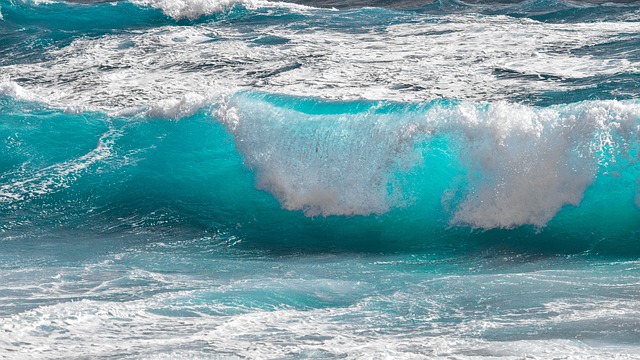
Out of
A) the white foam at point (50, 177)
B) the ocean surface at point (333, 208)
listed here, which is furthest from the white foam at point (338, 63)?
the white foam at point (50, 177)

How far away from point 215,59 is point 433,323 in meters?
8.87

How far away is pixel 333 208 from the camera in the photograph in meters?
7.25

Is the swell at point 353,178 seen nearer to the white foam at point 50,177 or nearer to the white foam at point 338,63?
the white foam at point 50,177

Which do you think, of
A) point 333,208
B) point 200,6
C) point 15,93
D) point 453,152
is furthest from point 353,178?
point 200,6

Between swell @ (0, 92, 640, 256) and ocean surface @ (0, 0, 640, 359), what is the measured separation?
19 millimetres

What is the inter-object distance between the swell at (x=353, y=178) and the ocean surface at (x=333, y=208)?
0.06 ft

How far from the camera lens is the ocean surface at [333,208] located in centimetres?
452

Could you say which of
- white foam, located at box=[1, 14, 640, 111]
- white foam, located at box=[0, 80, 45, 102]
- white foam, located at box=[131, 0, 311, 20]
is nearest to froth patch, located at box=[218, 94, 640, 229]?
white foam, located at box=[1, 14, 640, 111]

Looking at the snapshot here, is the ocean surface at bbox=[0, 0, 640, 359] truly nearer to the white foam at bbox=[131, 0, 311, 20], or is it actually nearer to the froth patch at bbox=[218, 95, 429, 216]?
the froth patch at bbox=[218, 95, 429, 216]

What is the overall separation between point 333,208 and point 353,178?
0.29 m

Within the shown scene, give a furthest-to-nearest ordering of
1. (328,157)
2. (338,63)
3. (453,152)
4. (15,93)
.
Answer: (338,63), (15,93), (328,157), (453,152)

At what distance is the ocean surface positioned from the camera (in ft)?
14.8

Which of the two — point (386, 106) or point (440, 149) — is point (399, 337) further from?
point (386, 106)

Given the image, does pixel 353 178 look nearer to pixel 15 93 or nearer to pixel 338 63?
pixel 15 93
